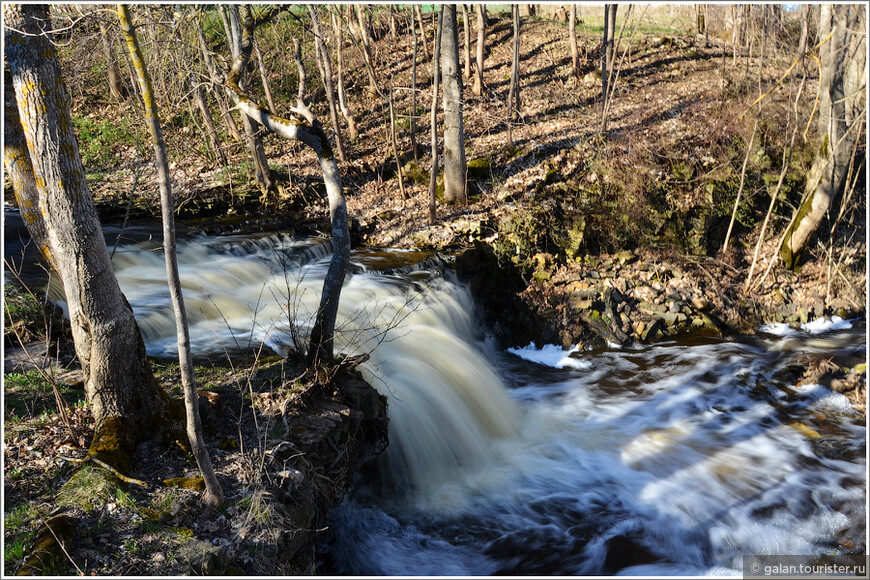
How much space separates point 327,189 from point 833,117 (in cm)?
1103

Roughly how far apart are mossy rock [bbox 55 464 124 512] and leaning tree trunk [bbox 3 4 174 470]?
165 millimetres

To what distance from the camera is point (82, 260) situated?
4586mm

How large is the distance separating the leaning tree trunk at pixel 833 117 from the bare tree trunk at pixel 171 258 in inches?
446

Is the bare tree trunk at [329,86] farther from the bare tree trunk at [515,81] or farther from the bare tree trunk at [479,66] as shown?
the bare tree trunk at [479,66]

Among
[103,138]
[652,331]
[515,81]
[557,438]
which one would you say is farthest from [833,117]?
[103,138]

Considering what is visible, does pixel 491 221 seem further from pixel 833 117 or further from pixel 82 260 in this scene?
pixel 82 260

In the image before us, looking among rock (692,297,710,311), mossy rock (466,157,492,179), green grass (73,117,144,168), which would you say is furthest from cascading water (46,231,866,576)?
green grass (73,117,144,168)

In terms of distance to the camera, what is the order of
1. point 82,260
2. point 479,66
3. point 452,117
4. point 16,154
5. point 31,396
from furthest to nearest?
1. point 479,66
2. point 452,117
3. point 31,396
4. point 16,154
5. point 82,260

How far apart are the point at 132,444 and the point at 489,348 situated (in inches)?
282

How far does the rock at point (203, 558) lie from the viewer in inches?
159

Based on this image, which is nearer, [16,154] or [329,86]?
[16,154]

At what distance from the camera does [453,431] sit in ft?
24.9

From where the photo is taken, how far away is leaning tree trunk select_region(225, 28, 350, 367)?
5.84 metres

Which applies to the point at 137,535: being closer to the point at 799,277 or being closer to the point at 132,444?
the point at 132,444
